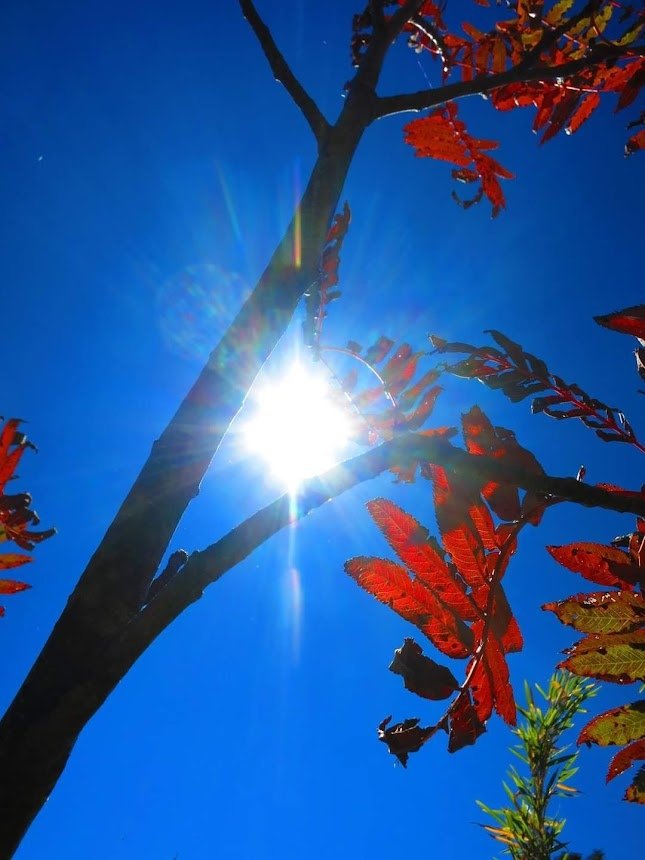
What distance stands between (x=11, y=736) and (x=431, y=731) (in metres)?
0.72

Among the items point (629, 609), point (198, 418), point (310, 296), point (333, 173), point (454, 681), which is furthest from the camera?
point (310, 296)

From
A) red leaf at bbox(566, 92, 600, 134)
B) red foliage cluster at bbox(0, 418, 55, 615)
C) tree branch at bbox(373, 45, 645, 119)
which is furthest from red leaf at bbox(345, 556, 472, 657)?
red leaf at bbox(566, 92, 600, 134)

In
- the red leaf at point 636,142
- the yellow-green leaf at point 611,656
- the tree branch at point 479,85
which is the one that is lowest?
the yellow-green leaf at point 611,656

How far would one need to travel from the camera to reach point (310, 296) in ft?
6.56

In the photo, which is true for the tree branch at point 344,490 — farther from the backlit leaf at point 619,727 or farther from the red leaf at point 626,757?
the red leaf at point 626,757

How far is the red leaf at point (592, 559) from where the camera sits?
A: 1345 millimetres

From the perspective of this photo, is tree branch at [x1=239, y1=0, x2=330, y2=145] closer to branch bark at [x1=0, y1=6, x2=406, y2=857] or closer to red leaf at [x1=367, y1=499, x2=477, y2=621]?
branch bark at [x1=0, y1=6, x2=406, y2=857]

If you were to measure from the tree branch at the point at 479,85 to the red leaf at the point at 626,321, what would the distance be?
3.21ft

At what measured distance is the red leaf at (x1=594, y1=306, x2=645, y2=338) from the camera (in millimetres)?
1407

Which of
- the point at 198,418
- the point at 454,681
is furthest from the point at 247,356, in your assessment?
the point at 454,681

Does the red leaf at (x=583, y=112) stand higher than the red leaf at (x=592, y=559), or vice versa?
the red leaf at (x=583, y=112)

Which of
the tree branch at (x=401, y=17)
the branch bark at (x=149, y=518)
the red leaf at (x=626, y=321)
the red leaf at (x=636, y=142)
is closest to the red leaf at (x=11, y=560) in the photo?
the branch bark at (x=149, y=518)

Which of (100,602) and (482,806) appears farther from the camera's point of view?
(482,806)

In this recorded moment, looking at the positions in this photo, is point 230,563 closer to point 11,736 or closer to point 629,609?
point 11,736
